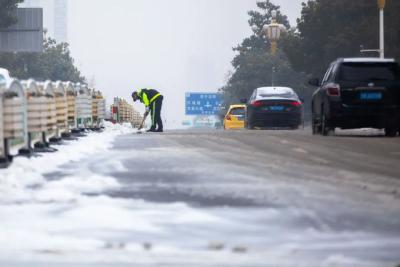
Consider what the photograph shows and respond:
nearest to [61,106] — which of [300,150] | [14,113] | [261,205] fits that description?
[300,150]

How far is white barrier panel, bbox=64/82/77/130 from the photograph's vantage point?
26491mm

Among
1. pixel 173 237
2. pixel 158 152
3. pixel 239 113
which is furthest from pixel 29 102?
pixel 239 113

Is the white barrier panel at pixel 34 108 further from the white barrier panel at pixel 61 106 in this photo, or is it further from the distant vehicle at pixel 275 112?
the distant vehicle at pixel 275 112

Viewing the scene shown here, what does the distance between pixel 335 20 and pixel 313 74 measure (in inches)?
209

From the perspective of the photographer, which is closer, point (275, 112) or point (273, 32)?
point (275, 112)

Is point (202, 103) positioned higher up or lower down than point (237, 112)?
lower down

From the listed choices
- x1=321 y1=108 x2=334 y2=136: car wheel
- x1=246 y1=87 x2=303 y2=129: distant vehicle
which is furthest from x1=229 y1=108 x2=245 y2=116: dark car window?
x1=321 y1=108 x2=334 y2=136: car wheel

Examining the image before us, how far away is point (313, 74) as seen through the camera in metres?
106

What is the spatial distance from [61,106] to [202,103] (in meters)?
101

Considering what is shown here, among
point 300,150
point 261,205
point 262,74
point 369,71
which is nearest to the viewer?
point 261,205

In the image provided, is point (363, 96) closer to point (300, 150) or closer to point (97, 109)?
point (300, 150)

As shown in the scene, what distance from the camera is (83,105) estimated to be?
29953 millimetres

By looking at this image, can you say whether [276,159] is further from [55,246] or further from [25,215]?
[55,246]

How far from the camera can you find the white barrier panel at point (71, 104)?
26.5 meters
